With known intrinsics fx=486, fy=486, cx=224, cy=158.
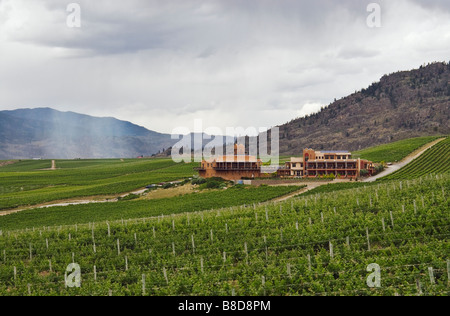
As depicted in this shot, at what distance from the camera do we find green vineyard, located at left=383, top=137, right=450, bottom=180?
82938 mm

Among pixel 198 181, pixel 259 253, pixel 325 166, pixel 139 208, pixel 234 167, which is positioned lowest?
pixel 139 208

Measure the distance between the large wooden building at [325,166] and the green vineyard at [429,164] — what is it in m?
5.98

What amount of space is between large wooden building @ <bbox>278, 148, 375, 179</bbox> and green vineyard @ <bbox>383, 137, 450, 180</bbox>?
598 cm

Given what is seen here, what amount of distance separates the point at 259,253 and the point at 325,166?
6134 centimetres

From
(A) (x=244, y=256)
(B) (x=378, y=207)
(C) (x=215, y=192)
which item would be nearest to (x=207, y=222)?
(A) (x=244, y=256)

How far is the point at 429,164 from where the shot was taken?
326 ft

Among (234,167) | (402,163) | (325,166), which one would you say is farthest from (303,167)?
(402,163)

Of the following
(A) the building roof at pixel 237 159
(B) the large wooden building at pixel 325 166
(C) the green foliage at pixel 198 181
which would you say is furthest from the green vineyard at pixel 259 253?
(A) the building roof at pixel 237 159

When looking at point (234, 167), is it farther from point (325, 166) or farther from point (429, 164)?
point (429, 164)

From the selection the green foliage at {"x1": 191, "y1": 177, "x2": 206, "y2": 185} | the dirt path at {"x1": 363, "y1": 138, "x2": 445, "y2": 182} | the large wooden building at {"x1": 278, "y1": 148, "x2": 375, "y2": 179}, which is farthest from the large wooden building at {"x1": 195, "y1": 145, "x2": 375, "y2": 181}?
the green foliage at {"x1": 191, "y1": 177, "x2": 206, "y2": 185}

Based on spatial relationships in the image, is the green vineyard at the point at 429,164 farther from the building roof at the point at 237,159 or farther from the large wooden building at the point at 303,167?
the building roof at the point at 237,159

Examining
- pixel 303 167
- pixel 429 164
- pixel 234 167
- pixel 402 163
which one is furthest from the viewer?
pixel 402 163

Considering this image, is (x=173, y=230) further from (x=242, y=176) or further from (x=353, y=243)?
(x=242, y=176)

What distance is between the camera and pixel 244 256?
2794 centimetres
